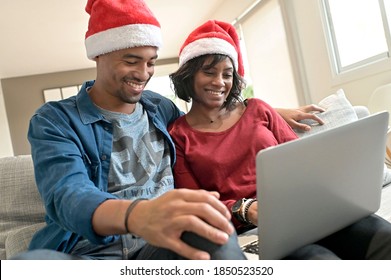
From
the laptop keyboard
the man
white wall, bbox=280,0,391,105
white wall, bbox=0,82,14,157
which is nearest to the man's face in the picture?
the man

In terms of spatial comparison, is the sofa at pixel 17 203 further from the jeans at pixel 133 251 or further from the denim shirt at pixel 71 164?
the jeans at pixel 133 251

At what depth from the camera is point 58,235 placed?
91 cm

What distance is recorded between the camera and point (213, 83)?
132cm

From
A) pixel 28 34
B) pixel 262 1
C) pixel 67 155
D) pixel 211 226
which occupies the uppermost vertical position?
pixel 28 34

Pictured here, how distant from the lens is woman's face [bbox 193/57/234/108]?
52.4 inches

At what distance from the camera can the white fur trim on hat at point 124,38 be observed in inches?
45.1

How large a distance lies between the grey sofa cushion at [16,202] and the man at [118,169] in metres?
0.31

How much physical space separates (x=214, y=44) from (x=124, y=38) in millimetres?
353

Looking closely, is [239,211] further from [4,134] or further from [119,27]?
[4,134]

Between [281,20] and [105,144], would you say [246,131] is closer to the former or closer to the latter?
[105,144]

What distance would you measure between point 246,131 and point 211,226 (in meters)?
0.76

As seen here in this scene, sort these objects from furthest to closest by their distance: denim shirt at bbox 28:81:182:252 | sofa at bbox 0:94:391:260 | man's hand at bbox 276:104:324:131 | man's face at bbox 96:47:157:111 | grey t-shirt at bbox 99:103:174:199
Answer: man's hand at bbox 276:104:324:131, sofa at bbox 0:94:391:260, man's face at bbox 96:47:157:111, grey t-shirt at bbox 99:103:174:199, denim shirt at bbox 28:81:182:252

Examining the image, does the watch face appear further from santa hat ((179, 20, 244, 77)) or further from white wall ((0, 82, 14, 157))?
white wall ((0, 82, 14, 157))
